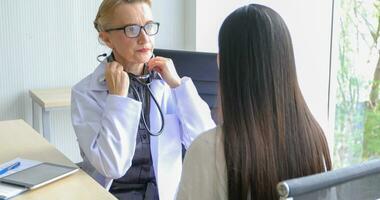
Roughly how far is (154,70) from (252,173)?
71 centimetres

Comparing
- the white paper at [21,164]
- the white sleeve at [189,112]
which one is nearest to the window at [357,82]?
the white sleeve at [189,112]

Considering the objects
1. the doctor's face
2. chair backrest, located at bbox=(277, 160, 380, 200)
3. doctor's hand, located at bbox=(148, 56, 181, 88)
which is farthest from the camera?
doctor's hand, located at bbox=(148, 56, 181, 88)

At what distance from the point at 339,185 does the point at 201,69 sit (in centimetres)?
120

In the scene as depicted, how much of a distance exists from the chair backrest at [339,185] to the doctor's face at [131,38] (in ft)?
2.80

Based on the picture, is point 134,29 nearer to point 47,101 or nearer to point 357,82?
point 47,101

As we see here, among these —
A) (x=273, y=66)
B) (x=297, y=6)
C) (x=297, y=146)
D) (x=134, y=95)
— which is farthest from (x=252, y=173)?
(x=297, y=6)

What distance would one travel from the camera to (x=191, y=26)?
318cm

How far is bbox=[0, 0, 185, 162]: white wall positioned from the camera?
288cm

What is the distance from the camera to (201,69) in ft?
6.37

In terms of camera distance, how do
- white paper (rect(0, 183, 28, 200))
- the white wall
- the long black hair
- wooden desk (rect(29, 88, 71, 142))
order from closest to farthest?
the long black hair
white paper (rect(0, 183, 28, 200))
wooden desk (rect(29, 88, 71, 142))
the white wall

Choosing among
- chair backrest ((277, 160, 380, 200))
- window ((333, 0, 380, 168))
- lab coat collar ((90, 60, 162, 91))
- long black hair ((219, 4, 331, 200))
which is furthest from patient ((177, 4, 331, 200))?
window ((333, 0, 380, 168))

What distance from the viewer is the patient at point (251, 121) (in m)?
0.98

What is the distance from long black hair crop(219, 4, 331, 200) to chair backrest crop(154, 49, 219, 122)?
90cm

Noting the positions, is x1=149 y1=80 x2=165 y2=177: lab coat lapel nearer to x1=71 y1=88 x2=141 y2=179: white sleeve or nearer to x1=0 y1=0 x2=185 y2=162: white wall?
x1=71 y1=88 x2=141 y2=179: white sleeve
